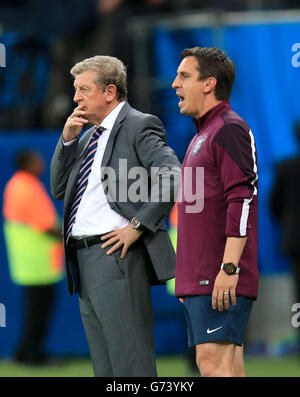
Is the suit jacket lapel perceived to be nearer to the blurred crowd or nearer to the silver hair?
the silver hair

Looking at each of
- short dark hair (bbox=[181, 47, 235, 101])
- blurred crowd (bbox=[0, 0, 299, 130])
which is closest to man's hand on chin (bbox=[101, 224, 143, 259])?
short dark hair (bbox=[181, 47, 235, 101])

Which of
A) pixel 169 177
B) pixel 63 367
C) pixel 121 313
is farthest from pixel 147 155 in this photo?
pixel 63 367

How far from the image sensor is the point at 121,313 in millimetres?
4371

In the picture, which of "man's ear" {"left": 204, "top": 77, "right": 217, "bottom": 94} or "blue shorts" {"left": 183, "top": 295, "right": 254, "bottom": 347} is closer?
"blue shorts" {"left": 183, "top": 295, "right": 254, "bottom": 347}

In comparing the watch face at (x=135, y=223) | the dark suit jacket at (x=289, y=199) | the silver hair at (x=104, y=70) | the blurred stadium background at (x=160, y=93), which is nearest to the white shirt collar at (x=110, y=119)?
the silver hair at (x=104, y=70)

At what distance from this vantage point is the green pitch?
7.76m

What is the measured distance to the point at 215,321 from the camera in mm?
4121

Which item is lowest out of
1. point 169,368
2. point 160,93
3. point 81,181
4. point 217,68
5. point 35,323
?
point 169,368

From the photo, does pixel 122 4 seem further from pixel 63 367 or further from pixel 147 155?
pixel 147 155

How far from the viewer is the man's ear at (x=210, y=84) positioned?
427 cm

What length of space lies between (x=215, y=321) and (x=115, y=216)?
0.72 metres

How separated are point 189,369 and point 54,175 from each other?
3.64 metres

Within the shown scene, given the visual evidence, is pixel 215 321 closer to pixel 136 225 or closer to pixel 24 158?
pixel 136 225

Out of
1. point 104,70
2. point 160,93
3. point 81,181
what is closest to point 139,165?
point 81,181
